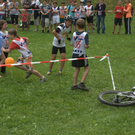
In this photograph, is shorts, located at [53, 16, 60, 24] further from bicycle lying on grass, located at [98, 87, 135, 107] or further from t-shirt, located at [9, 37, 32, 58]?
bicycle lying on grass, located at [98, 87, 135, 107]

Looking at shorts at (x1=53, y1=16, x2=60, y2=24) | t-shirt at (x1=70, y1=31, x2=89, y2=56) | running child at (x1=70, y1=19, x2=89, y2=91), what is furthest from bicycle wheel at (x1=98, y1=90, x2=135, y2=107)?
shorts at (x1=53, y1=16, x2=60, y2=24)

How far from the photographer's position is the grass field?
14.5 ft

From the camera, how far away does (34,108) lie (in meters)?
5.31

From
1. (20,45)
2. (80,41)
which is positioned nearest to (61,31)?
(80,41)

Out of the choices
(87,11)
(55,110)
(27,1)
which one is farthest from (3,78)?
(27,1)

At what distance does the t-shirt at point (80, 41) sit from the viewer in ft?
19.8

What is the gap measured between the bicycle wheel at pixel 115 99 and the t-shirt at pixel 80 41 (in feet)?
4.49

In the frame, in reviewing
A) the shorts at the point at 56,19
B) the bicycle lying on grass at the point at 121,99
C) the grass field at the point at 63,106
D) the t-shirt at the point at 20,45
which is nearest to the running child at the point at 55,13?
the shorts at the point at 56,19

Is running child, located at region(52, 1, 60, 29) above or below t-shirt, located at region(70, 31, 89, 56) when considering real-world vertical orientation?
above

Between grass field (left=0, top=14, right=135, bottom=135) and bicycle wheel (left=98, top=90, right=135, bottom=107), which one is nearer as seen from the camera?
grass field (left=0, top=14, right=135, bottom=135)

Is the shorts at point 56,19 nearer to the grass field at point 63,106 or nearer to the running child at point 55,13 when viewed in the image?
the running child at point 55,13

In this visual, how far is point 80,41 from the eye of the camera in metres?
6.09

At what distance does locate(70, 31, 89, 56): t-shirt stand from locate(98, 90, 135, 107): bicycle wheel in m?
1.37

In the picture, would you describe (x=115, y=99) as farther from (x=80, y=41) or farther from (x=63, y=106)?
(x=80, y=41)
